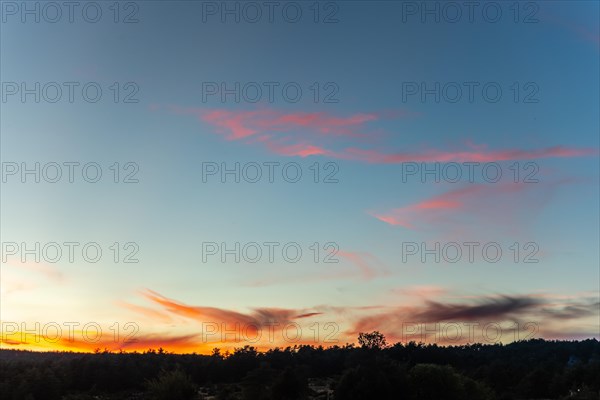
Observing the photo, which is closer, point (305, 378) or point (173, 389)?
point (173, 389)

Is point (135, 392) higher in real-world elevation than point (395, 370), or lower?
lower

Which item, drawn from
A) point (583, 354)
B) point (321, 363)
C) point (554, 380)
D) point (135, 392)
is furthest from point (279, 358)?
point (583, 354)

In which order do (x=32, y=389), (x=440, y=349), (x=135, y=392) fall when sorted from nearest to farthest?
(x=32, y=389) < (x=135, y=392) < (x=440, y=349)

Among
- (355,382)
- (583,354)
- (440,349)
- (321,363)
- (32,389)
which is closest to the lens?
(355,382)

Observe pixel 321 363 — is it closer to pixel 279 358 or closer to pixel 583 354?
pixel 279 358

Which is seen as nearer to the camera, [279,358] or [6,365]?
[6,365]

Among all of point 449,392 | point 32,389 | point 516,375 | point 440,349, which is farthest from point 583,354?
point 32,389
